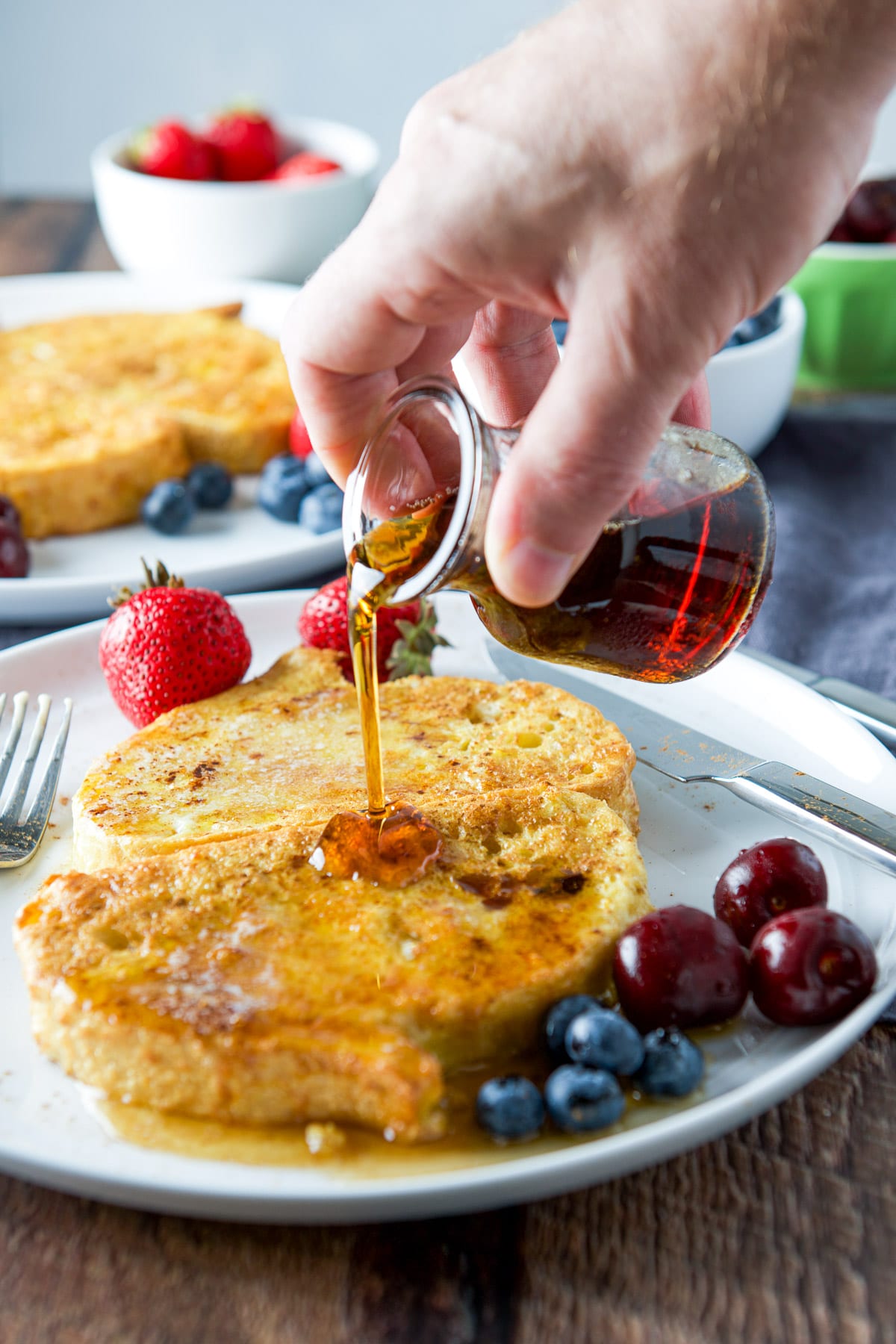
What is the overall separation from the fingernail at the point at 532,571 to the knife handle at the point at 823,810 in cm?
62

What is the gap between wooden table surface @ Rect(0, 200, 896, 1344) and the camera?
1213mm

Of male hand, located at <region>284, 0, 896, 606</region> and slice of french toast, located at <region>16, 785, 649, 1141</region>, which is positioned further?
slice of french toast, located at <region>16, 785, 649, 1141</region>

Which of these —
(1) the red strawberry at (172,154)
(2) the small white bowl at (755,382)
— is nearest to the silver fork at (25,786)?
(2) the small white bowl at (755,382)

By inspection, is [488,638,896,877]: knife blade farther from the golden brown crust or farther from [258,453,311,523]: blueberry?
the golden brown crust

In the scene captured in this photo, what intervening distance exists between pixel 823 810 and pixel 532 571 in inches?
27.3

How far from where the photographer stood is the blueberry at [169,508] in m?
3.17

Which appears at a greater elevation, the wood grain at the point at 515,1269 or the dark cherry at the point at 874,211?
the dark cherry at the point at 874,211

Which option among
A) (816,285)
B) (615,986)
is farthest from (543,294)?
(816,285)

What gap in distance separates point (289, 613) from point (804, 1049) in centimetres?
154

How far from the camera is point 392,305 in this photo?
1.44 meters

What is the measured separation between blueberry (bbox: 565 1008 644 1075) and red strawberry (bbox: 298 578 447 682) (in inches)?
42.5

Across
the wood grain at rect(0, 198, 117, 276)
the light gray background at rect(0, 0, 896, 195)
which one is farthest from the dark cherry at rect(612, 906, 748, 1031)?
the light gray background at rect(0, 0, 896, 195)

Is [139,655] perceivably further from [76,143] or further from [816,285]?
[76,143]

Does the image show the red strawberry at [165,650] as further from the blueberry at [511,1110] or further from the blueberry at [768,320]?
the blueberry at [768,320]
